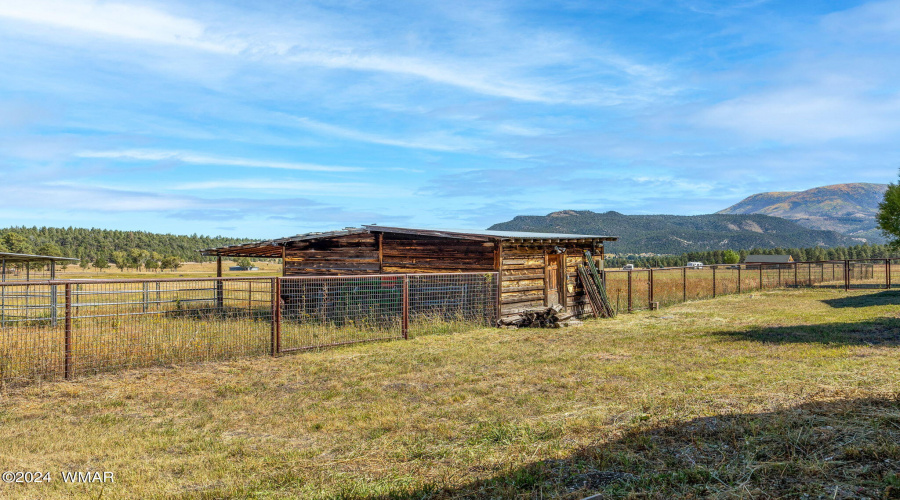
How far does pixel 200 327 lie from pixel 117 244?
131 meters

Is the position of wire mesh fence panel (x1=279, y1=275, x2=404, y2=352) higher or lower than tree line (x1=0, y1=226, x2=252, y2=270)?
lower

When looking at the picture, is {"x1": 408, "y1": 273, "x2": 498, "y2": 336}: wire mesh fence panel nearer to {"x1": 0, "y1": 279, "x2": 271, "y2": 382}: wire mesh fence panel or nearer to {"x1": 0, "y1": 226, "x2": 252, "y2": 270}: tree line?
{"x1": 0, "y1": 279, "x2": 271, "y2": 382}: wire mesh fence panel

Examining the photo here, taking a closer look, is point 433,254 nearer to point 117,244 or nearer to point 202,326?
point 202,326

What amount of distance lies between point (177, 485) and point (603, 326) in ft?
44.1

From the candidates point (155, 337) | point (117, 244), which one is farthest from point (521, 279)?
point (117, 244)

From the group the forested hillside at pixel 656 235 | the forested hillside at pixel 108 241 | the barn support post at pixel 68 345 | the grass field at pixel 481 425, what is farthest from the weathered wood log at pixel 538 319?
the forested hillside at pixel 656 235

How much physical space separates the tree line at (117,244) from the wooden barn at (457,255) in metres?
69.2

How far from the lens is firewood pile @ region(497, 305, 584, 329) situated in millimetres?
15906

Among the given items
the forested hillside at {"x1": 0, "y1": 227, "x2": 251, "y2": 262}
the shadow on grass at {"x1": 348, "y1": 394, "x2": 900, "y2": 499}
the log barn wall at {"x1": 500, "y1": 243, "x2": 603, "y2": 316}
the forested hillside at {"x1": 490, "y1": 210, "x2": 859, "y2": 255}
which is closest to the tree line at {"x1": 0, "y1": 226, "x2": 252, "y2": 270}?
the forested hillside at {"x1": 0, "y1": 227, "x2": 251, "y2": 262}

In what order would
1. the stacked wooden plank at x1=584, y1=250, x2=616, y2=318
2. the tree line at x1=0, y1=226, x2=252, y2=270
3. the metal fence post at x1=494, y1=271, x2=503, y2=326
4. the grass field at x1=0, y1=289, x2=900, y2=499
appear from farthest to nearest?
the tree line at x1=0, y1=226, x2=252, y2=270 → the stacked wooden plank at x1=584, y1=250, x2=616, y2=318 → the metal fence post at x1=494, y1=271, x2=503, y2=326 → the grass field at x1=0, y1=289, x2=900, y2=499

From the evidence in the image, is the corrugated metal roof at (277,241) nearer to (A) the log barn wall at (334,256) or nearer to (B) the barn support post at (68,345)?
(A) the log barn wall at (334,256)

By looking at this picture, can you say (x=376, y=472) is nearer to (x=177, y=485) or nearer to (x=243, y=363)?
(x=177, y=485)

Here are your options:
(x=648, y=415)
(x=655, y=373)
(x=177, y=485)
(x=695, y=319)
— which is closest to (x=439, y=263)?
(x=695, y=319)

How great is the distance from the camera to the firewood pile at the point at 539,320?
15.9 metres
